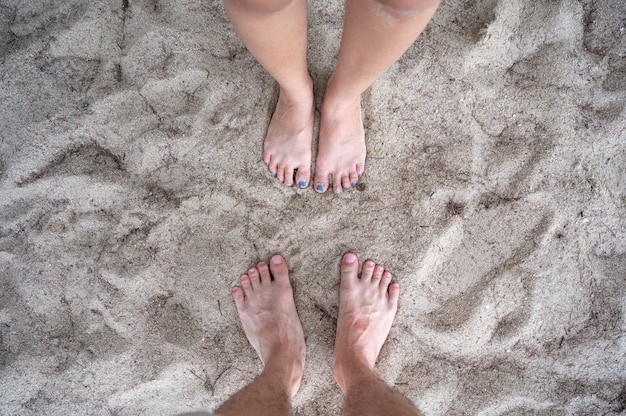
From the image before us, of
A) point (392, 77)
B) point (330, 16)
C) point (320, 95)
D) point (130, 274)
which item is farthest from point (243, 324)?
point (330, 16)

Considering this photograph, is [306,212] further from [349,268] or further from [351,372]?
[351,372]

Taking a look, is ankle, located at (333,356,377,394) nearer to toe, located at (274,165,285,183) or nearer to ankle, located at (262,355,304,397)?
ankle, located at (262,355,304,397)

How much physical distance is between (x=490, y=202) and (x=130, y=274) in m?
1.20

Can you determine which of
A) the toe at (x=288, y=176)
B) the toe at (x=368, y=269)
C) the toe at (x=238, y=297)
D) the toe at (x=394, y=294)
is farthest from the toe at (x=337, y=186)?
the toe at (x=238, y=297)

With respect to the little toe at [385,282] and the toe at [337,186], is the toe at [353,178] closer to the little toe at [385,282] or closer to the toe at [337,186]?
the toe at [337,186]

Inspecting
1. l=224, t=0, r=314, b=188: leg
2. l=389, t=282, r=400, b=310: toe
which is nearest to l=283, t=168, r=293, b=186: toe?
l=224, t=0, r=314, b=188: leg

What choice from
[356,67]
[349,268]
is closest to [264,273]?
[349,268]

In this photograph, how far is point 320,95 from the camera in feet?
4.89

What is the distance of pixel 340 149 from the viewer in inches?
56.7

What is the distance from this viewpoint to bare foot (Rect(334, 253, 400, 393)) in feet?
4.71

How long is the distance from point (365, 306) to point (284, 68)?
2.62 feet

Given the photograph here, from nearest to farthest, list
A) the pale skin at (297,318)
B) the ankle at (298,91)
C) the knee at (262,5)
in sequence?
the knee at (262,5), the ankle at (298,91), the pale skin at (297,318)

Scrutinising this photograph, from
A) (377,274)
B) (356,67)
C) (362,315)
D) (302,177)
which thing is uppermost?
(356,67)

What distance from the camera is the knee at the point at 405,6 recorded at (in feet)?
2.77
